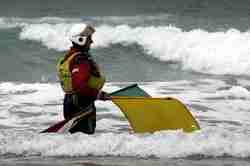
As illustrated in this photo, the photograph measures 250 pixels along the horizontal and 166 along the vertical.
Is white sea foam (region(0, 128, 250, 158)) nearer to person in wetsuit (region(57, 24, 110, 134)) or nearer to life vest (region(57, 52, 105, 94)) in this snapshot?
person in wetsuit (region(57, 24, 110, 134))

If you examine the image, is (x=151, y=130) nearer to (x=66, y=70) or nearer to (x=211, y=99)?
(x=66, y=70)

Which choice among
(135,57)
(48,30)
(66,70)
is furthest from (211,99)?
(48,30)

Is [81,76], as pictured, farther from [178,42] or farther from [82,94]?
[178,42]

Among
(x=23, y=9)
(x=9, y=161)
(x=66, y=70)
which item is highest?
(x=66, y=70)

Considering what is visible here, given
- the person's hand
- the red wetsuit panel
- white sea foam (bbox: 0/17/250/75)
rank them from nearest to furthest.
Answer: the red wetsuit panel
the person's hand
white sea foam (bbox: 0/17/250/75)

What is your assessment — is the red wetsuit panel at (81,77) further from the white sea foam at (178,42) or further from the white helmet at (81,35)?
the white sea foam at (178,42)

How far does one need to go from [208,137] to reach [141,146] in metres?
0.67

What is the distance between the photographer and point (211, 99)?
12.6 meters

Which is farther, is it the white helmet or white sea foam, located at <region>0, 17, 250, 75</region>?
white sea foam, located at <region>0, 17, 250, 75</region>

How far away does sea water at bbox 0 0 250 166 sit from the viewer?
764 centimetres

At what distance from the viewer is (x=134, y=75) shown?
54.3ft

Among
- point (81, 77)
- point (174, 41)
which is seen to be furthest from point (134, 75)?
point (81, 77)

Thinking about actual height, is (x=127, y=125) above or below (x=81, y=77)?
below

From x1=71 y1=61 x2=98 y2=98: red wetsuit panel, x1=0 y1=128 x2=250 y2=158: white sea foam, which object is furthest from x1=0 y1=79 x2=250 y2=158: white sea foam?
x1=71 y1=61 x2=98 y2=98: red wetsuit panel
